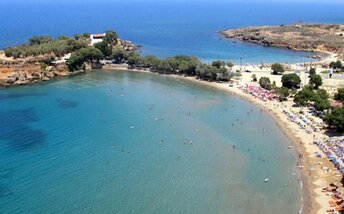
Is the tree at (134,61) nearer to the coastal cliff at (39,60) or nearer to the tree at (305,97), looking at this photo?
the coastal cliff at (39,60)

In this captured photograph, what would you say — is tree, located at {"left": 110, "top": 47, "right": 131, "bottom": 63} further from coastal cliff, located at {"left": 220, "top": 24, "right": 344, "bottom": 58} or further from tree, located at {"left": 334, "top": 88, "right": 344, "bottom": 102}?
tree, located at {"left": 334, "top": 88, "right": 344, "bottom": 102}

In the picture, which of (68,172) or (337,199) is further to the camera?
(68,172)

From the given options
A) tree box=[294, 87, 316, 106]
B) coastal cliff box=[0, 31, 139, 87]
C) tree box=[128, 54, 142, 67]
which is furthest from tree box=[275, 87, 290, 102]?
coastal cliff box=[0, 31, 139, 87]

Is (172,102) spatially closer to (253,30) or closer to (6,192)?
(6,192)

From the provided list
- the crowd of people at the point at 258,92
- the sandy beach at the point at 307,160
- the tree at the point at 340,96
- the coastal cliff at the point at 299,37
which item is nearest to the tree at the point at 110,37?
the sandy beach at the point at 307,160

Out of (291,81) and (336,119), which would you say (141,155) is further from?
(291,81)

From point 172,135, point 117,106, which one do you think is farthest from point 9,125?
point 172,135
